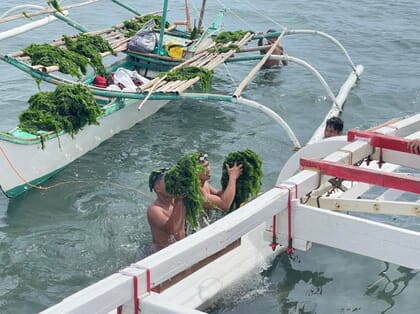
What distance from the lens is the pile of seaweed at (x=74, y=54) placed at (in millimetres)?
9422

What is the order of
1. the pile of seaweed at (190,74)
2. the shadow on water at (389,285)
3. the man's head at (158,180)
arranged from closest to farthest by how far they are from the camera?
the man's head at (158,180), the shadow on water at (389,285), the pile of seaweed at (190,74)

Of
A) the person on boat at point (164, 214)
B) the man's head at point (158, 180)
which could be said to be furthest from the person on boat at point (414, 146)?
the man's head at point (158, 180)

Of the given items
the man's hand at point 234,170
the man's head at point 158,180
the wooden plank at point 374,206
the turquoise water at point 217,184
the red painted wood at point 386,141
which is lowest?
the turquoise water at point 217,184

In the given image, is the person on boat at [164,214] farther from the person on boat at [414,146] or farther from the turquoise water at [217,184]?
the person on boat at [414,146]

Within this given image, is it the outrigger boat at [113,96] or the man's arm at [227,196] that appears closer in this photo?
the man's arm at [227,196]

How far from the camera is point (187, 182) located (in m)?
5.76

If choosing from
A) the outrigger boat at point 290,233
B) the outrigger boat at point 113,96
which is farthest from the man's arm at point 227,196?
the outrigger boat at point 113,96

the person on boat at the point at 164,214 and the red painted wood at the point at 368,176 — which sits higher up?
the red painted wood at the point at 368,176

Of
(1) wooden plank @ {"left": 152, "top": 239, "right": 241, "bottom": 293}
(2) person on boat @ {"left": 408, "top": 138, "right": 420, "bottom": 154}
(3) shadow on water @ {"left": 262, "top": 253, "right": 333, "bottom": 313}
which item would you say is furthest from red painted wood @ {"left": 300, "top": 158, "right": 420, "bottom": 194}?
(3) shadow on water @ {"left": 262, "top": 253, "right": 333, "bottom": 313}

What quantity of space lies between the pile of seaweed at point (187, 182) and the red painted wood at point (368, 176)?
1.07 meters

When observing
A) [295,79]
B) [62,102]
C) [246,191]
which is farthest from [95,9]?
[246,191]

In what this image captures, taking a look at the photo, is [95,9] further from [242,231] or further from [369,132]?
[242,231]

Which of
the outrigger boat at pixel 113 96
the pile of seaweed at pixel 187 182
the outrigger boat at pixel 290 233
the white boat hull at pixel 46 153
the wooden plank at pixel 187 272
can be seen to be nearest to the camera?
the outrigger boat at pixel 290 233

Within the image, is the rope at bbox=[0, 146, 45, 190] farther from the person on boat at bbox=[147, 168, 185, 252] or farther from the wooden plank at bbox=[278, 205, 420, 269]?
the wooden plank at bbox=[278, 205, 420, 269]
